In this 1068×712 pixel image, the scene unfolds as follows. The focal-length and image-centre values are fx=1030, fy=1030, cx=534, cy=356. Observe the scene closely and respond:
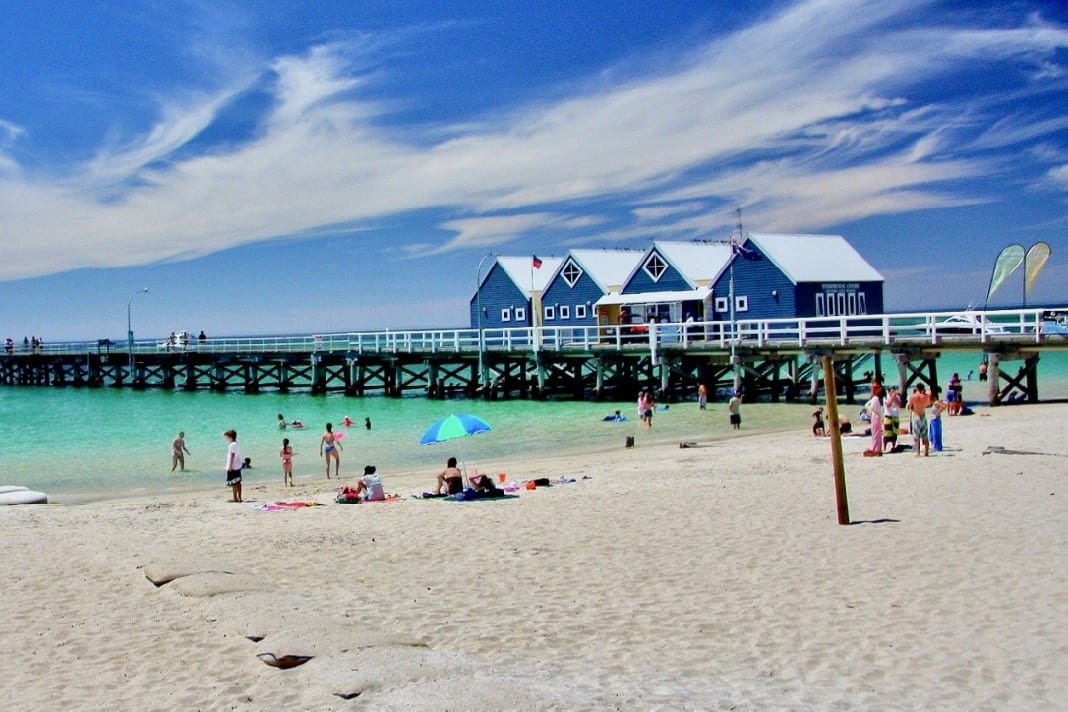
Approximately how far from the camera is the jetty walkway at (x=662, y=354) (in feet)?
97.6

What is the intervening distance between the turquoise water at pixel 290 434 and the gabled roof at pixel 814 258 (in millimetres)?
6304

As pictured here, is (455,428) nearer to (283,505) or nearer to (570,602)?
(283,505)

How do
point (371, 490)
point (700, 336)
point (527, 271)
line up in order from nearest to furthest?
point (371, 490) < point (700, 336) < point (527, 271)

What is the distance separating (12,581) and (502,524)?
213 inches

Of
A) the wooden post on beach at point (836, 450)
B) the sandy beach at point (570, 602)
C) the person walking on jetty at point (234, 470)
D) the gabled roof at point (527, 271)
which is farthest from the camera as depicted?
the gabled roof at point (527, 271)

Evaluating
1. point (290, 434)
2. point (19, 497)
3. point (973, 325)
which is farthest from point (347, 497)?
point (973, 325)

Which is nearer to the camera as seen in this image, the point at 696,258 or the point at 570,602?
the point at 570,602

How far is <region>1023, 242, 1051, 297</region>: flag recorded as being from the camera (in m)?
27.9

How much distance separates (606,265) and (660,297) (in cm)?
572

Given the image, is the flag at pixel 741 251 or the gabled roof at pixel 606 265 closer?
the flag at pixel 741 251

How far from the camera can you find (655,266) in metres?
44.0

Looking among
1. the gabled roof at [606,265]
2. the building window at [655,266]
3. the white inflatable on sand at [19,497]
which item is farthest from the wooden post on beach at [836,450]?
the gabled roof at [606,265]

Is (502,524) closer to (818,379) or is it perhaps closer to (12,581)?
(12,581)

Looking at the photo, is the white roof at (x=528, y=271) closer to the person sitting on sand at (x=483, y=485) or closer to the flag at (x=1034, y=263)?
the flag at (x=1034, y=263)
